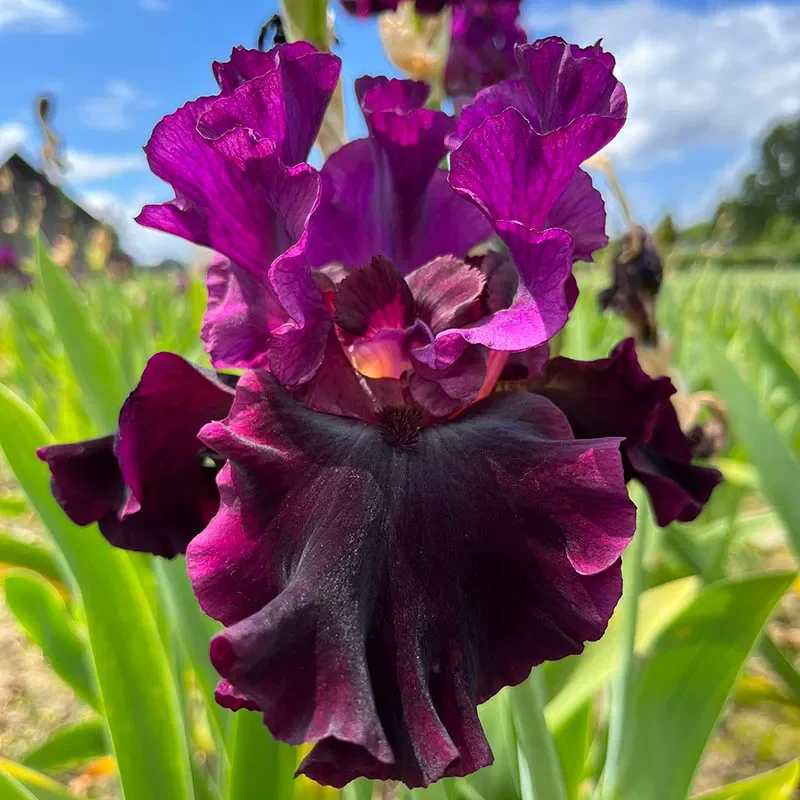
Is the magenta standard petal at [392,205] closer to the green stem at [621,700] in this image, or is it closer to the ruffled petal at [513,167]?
the ruffled petal at [513,167]

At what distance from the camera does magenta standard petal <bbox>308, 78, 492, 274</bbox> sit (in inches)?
22.4

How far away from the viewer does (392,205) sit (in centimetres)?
58

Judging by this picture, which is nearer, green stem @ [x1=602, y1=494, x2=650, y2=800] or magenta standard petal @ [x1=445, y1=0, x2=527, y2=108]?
green stem @ [x1=602, y1=494, x2=650, y2=800]

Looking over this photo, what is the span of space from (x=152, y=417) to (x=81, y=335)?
57 centimetres

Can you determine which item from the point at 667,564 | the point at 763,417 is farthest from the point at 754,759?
the point at 763,417

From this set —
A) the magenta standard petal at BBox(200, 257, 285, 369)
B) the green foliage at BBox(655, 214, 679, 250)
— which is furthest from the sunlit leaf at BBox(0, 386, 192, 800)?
the green foliage at BBox(655, 214, 679, 250)

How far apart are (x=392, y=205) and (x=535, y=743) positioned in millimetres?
431

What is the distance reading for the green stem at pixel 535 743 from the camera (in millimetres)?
499

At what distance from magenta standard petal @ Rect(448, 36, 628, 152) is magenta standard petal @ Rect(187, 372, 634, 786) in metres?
0.21

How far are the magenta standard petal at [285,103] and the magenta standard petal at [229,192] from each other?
0.02 meters

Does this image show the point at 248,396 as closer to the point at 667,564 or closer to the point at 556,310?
the point at 556,310

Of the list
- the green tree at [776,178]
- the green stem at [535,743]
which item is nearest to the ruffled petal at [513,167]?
the green stem at [535,743]

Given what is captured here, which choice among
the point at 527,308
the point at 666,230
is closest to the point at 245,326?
the point at 527,308

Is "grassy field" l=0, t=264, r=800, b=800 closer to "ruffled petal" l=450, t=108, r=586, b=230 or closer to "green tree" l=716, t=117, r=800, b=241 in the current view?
"ruffled petal" l=450, t=108, r=586, b=230
